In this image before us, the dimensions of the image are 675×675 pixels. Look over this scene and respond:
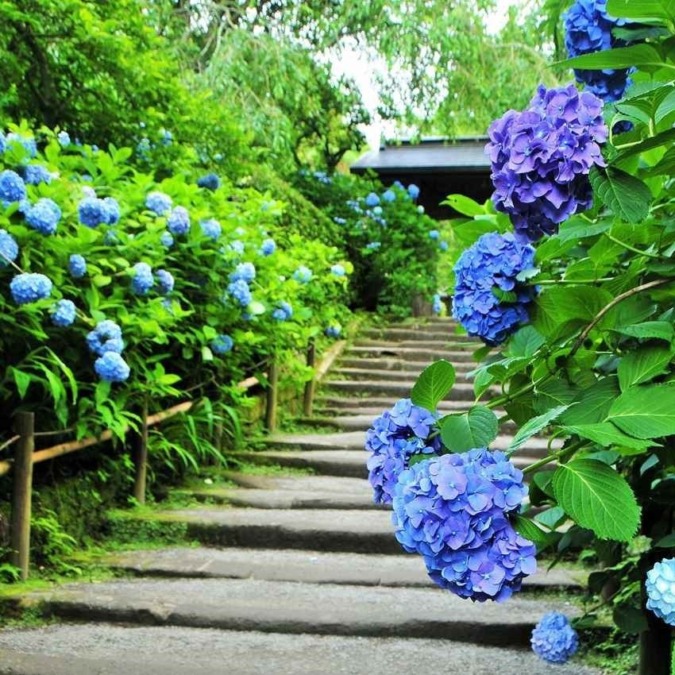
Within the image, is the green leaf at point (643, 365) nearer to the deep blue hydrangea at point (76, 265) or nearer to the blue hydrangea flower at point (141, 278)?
the deep blue hydrangea at point (76, 265)

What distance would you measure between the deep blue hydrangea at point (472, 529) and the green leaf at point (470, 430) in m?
0.07

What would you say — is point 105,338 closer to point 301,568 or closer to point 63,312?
point 63,312

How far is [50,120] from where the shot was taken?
4883mm

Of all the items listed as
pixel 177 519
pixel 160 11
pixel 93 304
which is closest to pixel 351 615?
pixel 177 519

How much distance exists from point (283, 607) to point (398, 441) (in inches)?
80.7

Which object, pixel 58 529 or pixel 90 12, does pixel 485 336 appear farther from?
pixel 90 12

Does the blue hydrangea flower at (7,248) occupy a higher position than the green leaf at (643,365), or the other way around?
the blue hydrangea flower at (7,248)

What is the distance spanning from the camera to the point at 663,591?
89cm

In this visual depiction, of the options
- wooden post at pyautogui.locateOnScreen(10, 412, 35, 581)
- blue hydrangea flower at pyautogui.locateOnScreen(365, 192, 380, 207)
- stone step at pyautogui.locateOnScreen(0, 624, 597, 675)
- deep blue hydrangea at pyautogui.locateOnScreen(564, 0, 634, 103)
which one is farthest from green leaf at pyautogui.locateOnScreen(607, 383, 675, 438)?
blue hydrangea flower at pyautogui.locateOnScreen(365, 192, 380, 207)

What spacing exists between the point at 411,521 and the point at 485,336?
0.29 m

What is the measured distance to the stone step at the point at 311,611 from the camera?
278 cm

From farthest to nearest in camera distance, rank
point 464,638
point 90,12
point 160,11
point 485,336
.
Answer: point 160,11 < point 90,12 < point 464,638 < point 485,336

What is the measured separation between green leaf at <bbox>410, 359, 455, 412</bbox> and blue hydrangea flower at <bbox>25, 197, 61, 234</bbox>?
211cm

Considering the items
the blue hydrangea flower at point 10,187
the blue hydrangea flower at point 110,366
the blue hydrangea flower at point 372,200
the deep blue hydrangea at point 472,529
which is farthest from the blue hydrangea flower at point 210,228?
the blue hydrangea flower at point 372,200
